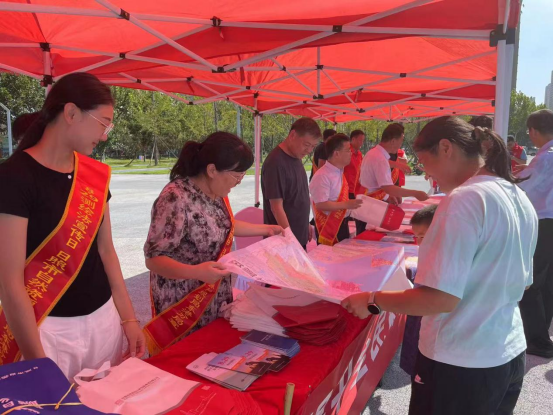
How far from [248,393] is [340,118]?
928 centimetres

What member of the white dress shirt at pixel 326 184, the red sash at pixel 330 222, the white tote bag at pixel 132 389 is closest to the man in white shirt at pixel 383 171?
the red sash at pixel 330 222

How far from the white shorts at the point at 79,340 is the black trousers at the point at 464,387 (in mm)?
1037

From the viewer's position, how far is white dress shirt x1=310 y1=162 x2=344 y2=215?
3.41 meters

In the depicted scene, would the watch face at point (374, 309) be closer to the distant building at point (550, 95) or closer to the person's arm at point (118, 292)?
the distant building at point (550, 95)

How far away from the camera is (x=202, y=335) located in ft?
4.91

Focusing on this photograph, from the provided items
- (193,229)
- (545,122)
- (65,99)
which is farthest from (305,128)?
(545,122)

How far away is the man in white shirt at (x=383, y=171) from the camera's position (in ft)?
12.3

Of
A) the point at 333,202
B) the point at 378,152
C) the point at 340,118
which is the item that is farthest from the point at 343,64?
the point at 340,118

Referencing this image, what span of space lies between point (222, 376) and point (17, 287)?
62 centimetres

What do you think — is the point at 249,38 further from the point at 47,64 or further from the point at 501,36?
the point at 47,64

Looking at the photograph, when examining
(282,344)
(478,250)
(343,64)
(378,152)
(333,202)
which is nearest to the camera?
(478,250)

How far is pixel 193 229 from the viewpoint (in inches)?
62.8

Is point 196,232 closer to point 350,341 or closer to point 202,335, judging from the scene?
point 202,335

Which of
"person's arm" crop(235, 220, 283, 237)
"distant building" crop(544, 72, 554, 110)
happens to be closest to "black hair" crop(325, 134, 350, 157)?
"person's arm" crop(235, 220, 283, 237)
